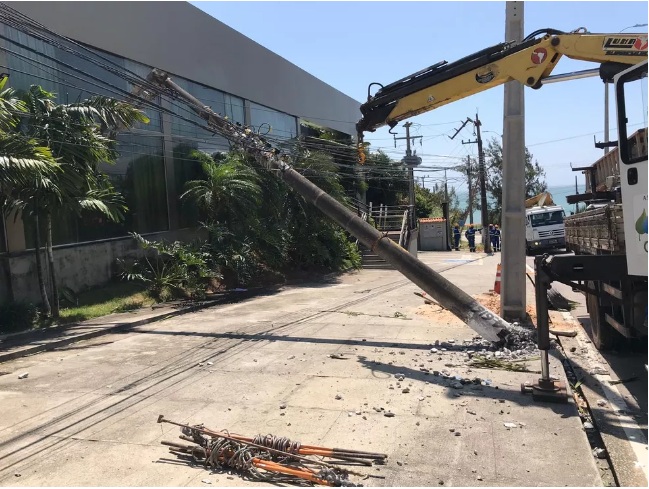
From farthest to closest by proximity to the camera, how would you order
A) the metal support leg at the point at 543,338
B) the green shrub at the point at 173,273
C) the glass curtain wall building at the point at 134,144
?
1. the green shrub at the point at 173,273
2. the glass curtain wall building at the point at 134,144
3. the metal support leg at the point at 543,338

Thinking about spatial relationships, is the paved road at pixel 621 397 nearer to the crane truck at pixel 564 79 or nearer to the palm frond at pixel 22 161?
the crane truck at pixel 564 79

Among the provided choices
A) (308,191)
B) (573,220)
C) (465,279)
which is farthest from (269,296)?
(573,220)

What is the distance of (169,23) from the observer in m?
17.2

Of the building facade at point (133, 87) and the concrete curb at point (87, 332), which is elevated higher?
the building facade at point (133, 87)

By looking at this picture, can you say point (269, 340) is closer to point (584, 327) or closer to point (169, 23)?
point (584, 327)

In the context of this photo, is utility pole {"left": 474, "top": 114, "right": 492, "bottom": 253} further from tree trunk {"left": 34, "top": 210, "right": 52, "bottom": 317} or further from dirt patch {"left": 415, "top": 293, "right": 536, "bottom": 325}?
tree trunk {"left": 34, "top": 210, "right": 52, "bottom": 317}

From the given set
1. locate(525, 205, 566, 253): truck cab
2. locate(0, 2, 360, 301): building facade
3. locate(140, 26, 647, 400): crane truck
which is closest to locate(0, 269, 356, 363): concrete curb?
locate(0, 2, 360, 301): building facade

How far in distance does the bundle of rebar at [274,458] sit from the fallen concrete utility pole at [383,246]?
4306 mm

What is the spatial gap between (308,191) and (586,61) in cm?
559

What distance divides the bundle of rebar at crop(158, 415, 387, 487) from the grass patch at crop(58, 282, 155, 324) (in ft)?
24.7

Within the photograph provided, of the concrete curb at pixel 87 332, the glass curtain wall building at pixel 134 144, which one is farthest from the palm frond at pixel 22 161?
the glass curtain wall building at pixel 134 144

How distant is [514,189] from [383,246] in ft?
8.81

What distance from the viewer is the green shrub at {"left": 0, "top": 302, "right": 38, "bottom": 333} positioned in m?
10.0

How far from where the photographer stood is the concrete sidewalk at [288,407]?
14.4 ft
